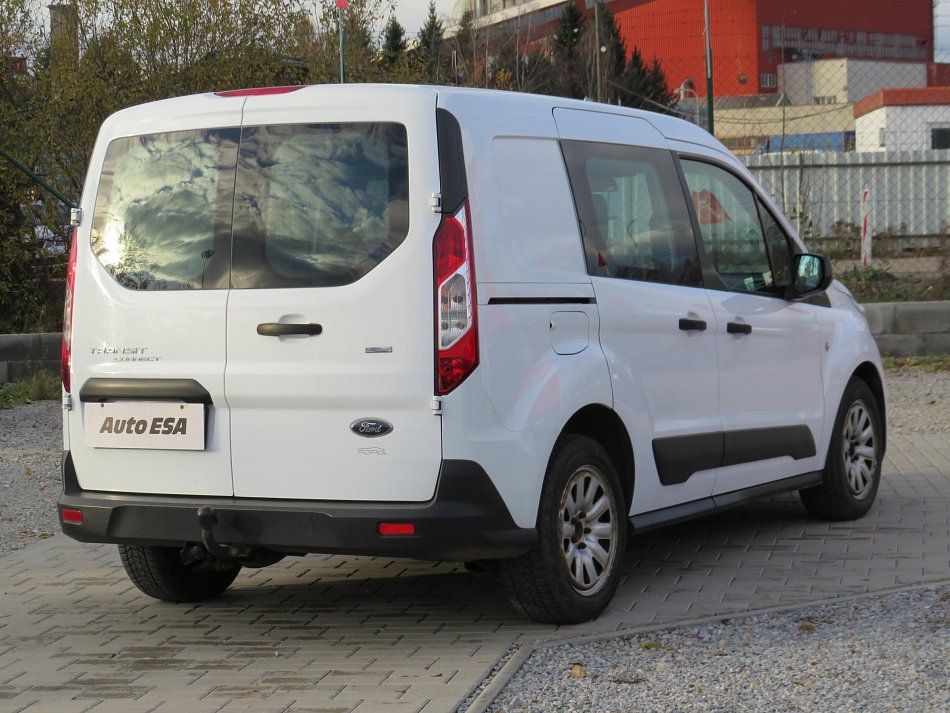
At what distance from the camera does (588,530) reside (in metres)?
5.73

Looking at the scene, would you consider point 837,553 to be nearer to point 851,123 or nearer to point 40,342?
point 40,342

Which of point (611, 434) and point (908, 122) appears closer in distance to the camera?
point (611, 434)

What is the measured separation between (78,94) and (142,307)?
1129 cm

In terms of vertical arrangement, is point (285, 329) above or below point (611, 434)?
above

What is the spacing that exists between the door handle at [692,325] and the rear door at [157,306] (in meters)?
2.07

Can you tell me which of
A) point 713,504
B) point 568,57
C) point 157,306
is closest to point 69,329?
point 157,306

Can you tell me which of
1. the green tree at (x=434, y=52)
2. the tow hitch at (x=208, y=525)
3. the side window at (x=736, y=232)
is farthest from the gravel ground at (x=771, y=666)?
the green tree at (x=434, y=52)

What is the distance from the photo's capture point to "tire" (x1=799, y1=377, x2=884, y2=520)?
25.4 ft

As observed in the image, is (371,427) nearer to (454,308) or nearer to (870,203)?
(454,308)

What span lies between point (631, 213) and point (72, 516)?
2.60 m

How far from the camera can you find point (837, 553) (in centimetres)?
704

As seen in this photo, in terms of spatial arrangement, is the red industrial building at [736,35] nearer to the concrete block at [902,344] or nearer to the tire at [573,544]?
the concrete block at [902,344]

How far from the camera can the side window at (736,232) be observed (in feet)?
22.2

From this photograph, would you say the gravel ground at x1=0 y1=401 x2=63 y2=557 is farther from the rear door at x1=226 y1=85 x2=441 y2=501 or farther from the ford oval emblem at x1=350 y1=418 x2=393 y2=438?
the ford oval emblem at x1=350 y1=418 x2=393 y2=438
